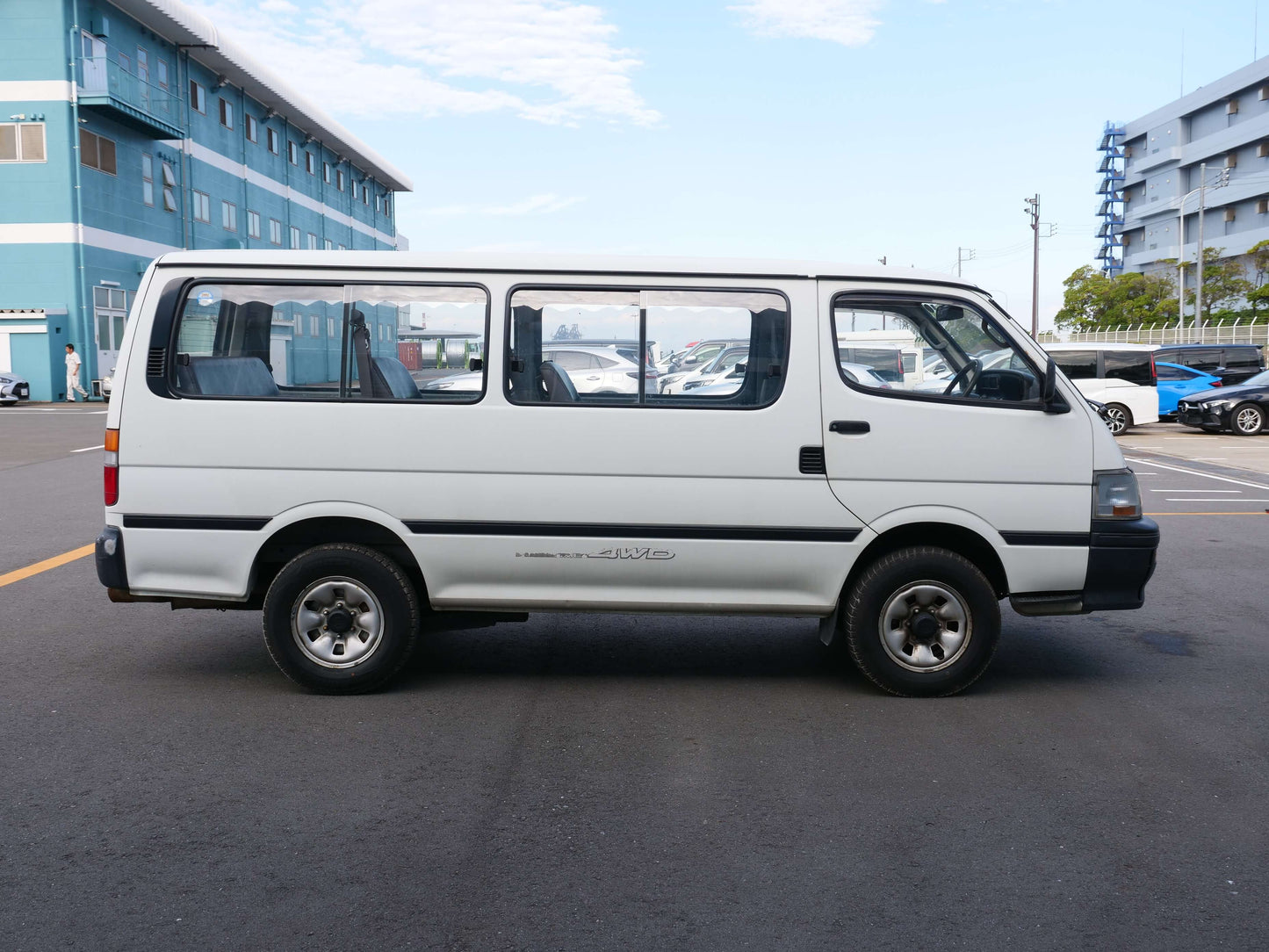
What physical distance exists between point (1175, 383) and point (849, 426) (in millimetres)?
26379

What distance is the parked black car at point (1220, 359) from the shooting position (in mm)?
30922

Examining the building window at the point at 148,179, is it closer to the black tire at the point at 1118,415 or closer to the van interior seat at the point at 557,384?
the black tire at the point at 1118,415

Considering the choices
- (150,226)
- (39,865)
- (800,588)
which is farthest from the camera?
(150,226)

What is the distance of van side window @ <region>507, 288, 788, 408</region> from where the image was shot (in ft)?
18.4

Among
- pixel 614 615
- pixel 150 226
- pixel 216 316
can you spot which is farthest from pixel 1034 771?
pixel 150 226

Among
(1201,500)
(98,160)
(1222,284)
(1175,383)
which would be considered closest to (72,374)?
(98,160)

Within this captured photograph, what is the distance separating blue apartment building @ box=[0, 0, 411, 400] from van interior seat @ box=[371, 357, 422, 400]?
3353cm

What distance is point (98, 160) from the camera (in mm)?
36500

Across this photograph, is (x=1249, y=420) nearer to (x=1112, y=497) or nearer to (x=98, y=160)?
(x=1112, y=497)

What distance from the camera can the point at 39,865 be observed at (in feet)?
12.4

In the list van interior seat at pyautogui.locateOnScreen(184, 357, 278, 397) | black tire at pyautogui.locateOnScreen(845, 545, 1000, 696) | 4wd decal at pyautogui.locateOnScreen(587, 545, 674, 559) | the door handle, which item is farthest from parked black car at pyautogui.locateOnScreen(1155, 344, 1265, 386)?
van interior seat at pyautogui.locateOnScreen(184, 357, 278, 397)

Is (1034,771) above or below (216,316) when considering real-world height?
below

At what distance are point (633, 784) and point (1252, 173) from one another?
80126mm

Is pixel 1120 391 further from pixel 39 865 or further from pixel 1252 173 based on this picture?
pixel 1252 173
